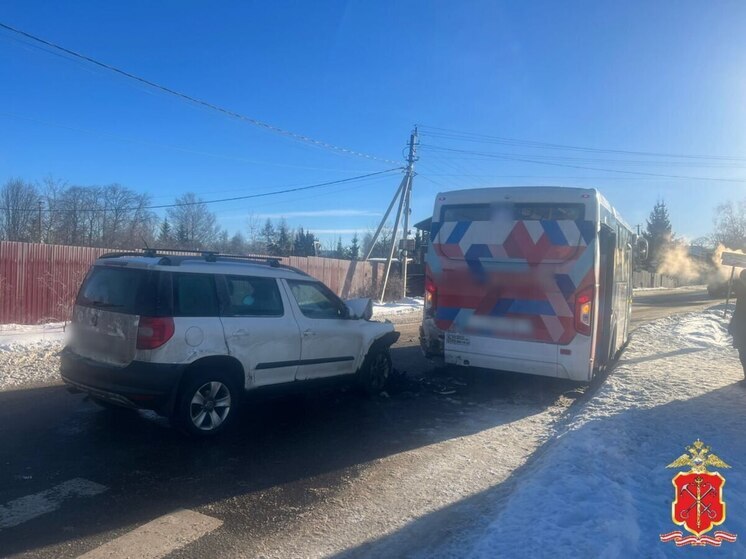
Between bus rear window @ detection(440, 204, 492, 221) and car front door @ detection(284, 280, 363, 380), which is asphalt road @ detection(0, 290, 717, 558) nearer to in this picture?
car front door @ detection(284, 280, 363, 380)

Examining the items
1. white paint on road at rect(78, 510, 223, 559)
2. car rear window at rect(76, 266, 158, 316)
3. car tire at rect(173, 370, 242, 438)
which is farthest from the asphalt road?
car rear window at rect(76, 266, 158, 316)

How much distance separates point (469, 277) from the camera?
27.9 feet

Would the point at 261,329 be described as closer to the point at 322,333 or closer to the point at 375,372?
the point at 322,333

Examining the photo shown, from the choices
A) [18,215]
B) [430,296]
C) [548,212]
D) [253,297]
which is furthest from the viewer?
[18,215]

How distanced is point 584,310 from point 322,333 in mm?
3503

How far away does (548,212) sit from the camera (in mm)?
7988

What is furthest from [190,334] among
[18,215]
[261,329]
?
[18,215]

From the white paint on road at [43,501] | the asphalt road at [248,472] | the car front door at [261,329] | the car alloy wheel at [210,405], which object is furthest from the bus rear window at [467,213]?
the white paint on road at [43,501]

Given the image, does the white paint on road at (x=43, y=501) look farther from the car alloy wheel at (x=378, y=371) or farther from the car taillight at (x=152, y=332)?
the car alloy wheel at (x=378, y=371)

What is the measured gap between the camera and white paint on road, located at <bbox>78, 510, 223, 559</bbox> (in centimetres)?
365

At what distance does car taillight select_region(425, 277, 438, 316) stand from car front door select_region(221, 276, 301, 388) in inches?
112

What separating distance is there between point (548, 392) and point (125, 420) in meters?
6.13

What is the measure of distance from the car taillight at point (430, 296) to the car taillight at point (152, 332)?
450 cm

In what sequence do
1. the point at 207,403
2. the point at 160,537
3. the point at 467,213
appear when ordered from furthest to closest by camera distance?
the point at 467,213
the point at 207,403
the point at 160,537
